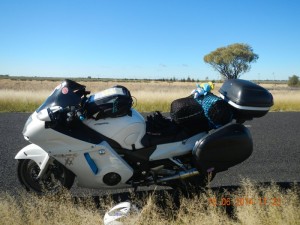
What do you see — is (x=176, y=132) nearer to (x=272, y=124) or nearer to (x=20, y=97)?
(x=272, y=124)

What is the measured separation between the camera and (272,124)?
420 inches

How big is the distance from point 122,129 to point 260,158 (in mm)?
3474

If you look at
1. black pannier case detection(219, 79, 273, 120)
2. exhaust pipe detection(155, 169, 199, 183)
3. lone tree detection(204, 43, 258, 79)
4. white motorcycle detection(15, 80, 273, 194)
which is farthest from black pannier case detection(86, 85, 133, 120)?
lone tree detection(204, 43, 258, 79)

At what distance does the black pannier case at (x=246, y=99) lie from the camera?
390cm

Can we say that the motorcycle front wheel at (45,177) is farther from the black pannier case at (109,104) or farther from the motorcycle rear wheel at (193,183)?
the motorcycle rear wheel at (193,183)


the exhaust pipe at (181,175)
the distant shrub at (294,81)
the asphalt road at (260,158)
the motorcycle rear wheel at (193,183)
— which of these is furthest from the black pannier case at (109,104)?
the distant shrub at (294,81)

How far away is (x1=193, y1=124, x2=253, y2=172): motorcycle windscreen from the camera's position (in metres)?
3.76

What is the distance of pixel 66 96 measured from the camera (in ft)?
12.0

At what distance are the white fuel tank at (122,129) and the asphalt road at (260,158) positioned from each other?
1.16 metres

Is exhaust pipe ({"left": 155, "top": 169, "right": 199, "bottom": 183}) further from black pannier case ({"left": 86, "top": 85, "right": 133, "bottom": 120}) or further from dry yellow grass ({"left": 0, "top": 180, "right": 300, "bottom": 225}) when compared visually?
black pannier case ({"left": 86, "top": 85, "right": 133, "bottom": 120})

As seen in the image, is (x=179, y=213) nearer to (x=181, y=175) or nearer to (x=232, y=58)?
(x=181, y=175)

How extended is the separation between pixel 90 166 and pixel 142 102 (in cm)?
1262

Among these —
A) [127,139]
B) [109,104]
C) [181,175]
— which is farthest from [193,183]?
[109,104]

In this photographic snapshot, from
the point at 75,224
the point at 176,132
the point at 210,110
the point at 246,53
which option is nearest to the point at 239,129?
the point at 210,110
